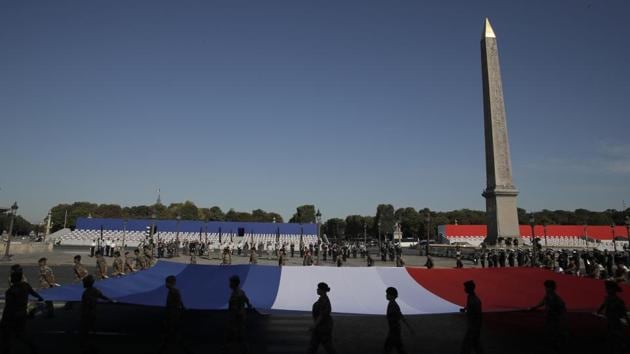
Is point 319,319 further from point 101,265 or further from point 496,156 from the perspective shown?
point 496,156

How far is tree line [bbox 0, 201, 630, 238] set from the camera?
12525 centimetres

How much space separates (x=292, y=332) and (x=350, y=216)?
454 ft

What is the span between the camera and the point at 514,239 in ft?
125

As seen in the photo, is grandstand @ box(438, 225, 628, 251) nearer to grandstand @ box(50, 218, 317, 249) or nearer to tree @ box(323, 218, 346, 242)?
grandstand @ box(50, 218, 317, 249)

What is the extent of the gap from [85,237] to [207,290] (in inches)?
2680

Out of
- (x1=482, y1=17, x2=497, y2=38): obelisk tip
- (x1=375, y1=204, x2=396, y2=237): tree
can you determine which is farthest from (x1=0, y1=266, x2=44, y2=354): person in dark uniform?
(x1=375, y1=204, x2=396, y2=237): tree

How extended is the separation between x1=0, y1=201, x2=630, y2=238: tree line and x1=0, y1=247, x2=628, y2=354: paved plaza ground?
107m

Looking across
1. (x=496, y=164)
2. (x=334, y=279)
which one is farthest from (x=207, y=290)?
(x=496, y=164)

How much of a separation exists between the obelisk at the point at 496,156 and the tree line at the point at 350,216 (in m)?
79.7

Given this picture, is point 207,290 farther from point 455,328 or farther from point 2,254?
point 2,254

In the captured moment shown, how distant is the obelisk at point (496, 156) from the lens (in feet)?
126

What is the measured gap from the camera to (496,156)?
38.7 metres

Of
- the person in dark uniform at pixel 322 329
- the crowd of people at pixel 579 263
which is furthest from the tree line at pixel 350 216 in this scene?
the person in dark uniform at pixel 322 329

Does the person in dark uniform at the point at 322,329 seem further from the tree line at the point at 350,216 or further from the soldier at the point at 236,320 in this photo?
the tree line at the point at 350,216
